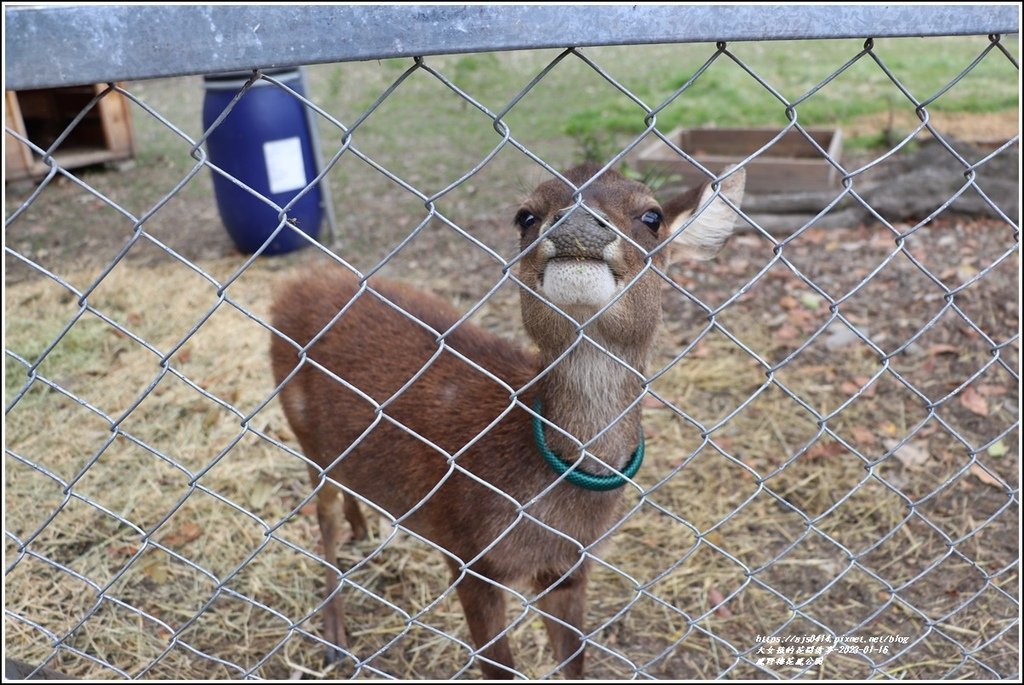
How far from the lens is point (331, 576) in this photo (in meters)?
3.55

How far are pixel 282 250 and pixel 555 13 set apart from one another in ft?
18.6

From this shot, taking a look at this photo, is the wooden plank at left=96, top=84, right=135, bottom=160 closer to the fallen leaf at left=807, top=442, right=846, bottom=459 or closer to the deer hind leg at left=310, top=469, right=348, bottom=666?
the deer hind leg at left=310, top=469, right=348, bottom=666

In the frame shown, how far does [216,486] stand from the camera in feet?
13.6

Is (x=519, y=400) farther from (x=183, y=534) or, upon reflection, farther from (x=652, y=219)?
(x=183, y=534)

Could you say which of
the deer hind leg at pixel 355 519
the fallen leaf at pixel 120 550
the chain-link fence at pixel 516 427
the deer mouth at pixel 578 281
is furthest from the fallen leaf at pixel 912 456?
the fallen leaf at pixel 120 550

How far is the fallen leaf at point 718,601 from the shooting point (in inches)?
132

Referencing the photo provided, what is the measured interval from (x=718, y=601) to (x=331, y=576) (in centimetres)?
153

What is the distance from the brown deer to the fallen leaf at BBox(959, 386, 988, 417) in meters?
2.31

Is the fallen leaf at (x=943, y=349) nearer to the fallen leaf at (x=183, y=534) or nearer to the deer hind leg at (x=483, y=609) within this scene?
the deer hind leg at (x=483, y=609)

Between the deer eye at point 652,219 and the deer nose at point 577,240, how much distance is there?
0.41 m

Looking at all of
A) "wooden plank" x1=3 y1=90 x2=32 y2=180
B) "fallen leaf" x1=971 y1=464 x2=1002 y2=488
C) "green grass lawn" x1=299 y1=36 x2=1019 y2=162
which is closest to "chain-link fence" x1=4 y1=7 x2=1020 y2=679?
"fallen leaf" x1=971 y1=464 x2=1002 y2=488

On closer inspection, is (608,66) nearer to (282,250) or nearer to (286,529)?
(282,250)

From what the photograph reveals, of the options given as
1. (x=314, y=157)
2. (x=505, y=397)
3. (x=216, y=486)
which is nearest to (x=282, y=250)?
(x=314, y=157)

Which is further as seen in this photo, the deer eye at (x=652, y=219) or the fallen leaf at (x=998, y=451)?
the fallen leaf at (x=998, y=451)
